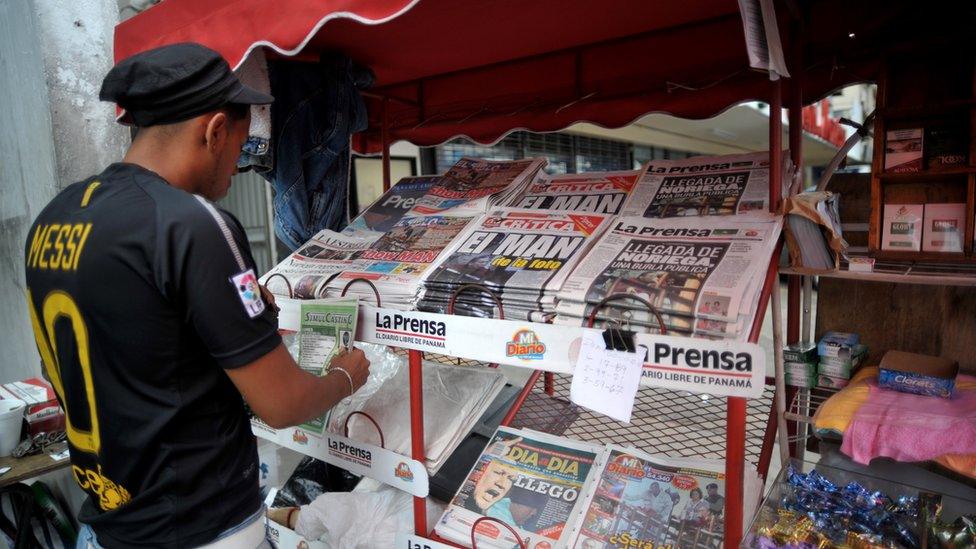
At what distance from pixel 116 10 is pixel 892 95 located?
3.28 metres

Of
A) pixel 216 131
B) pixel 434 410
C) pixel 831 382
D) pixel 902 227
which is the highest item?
pixel 216 131

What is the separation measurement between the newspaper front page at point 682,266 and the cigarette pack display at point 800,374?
408 millimetres

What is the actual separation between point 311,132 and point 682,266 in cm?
149

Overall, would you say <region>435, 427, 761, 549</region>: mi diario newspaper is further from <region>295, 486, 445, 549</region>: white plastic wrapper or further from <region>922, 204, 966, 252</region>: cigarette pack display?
<region>922, 204, 966, 252</region>: cigarette pack display

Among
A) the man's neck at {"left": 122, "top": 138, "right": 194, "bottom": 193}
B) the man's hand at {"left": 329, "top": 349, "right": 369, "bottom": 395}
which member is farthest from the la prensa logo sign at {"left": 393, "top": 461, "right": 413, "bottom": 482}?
the man's neck at {"left": 122, "top": 138, "right": 194, "bottom": 193}

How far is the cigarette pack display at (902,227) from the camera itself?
1.46 m

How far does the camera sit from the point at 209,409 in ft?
3.56

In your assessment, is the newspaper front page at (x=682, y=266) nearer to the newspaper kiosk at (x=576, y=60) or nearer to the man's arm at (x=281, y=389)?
the newspaper kiosk at (x=576, y=60)

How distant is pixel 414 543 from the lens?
156cm

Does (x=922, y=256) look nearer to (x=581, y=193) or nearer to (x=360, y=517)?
(x=581, y=193)

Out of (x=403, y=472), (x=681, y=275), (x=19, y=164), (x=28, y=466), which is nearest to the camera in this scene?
(x=681, y=275)

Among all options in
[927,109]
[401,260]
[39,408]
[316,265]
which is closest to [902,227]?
[927,109]

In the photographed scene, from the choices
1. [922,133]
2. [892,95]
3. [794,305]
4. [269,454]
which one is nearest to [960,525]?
[794,305]

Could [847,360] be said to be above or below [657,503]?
above
